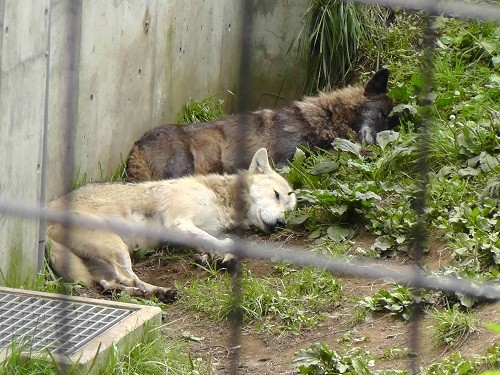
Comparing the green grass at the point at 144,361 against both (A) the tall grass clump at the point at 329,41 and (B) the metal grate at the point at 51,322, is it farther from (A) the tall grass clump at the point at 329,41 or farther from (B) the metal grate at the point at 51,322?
(A) the tall grass clump at the point at 329,41

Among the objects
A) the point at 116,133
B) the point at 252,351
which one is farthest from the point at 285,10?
the point at 252,351

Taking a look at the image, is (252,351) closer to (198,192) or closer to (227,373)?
(227,373)

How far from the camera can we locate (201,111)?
866 centimetres

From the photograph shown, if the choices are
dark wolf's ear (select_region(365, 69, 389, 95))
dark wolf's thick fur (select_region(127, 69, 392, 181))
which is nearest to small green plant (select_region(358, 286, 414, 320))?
dark wolf's thick fur (select_region(127, 69, 392, 181))

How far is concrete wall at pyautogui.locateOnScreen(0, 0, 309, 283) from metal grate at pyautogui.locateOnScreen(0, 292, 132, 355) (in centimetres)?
40

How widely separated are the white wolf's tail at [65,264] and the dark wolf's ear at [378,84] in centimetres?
343

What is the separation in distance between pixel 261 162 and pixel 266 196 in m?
0.37

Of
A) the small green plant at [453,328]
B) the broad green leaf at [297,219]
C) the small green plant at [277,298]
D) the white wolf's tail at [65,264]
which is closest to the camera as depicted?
the small green plant at [453,328]

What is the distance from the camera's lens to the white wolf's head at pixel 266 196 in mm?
7137

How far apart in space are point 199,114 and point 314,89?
3.88 ft

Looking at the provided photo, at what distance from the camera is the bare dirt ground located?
16.0ft

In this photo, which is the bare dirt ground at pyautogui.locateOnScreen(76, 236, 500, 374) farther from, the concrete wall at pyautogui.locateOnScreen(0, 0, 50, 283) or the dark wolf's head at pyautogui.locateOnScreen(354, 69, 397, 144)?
the dark wolf's head at pyautogui.locateOnScreen(354, 69, 397, 144)

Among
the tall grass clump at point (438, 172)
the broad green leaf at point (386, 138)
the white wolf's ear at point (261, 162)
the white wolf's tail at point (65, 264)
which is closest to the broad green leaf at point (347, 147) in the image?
the tall grass clump at point (438, 172)

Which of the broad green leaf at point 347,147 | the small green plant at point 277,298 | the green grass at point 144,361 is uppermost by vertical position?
the broad green leaf at point 347,147
